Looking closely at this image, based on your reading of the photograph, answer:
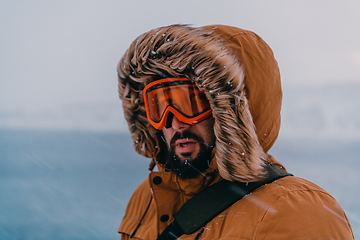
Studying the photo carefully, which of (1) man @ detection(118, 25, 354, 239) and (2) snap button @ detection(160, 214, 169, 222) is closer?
(1) man @ detection(118, 25, 354, 239)

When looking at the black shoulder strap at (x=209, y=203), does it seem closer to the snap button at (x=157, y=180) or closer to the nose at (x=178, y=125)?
the snap button at (x=157, y=180)

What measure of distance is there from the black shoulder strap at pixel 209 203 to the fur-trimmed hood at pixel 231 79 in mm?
77

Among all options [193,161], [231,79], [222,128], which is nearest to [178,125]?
[193,161]

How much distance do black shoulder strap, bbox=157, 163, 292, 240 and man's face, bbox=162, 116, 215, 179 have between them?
19cm

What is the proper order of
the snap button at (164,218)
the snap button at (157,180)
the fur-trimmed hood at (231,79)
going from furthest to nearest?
the snap button at (157,180) → the snap button at (164,218) → the fur-trimmed hood at (231,79)

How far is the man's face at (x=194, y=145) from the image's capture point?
75.9 inches

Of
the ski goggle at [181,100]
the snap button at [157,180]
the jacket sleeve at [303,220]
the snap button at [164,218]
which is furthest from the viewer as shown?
the snap button at [157,180]

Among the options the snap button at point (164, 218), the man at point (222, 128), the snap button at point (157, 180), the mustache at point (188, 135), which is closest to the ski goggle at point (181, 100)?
the man at point (222, 128)

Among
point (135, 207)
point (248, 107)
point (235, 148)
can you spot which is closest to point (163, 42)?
point (248, 107)

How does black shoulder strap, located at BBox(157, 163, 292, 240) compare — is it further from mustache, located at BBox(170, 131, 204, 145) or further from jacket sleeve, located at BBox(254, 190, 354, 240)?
mustache, located at BBox(170, 131, 204, 145)

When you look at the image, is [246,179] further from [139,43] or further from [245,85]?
[139,43]

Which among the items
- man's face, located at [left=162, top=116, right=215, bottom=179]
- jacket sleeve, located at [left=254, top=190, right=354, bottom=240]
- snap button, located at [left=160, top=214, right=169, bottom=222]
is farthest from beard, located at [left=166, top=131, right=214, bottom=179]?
jacket sleeve, located at [left=254, top=190, right=354, bottom=240]

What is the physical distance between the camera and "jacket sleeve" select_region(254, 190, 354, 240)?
52.9 inches

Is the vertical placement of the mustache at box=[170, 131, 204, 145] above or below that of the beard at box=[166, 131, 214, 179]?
above
